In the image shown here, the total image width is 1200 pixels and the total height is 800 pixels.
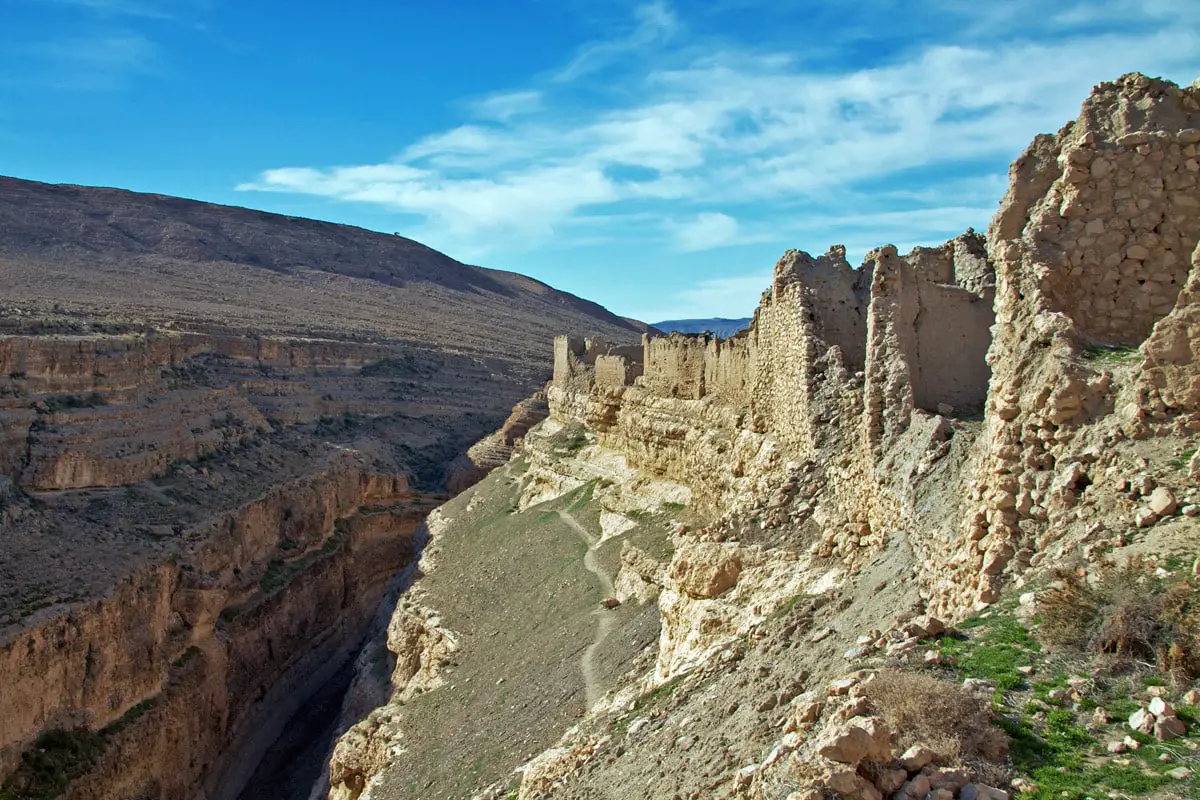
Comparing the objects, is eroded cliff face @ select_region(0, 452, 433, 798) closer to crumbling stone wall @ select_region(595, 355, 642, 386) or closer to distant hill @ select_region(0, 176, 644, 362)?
crumbling stone wall @ select_region(595, 355, 642, 386)

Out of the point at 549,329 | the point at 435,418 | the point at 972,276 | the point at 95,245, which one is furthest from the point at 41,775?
the point at 549,329

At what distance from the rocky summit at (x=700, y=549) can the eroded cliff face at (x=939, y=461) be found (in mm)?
31

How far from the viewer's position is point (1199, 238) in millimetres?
7926

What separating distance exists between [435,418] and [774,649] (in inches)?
1958

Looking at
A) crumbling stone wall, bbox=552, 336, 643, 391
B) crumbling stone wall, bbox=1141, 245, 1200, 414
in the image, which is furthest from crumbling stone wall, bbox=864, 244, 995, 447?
crumbling stone wall, bbox=552, 336, 643, 391

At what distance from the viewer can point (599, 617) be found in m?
18.7

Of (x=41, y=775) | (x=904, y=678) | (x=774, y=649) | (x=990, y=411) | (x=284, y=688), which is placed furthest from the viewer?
(x=284, y=688)

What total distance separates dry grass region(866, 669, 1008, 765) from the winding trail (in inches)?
357

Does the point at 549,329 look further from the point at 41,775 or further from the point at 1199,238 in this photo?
the point at 1199,238

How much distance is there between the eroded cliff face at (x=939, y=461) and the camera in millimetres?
6367

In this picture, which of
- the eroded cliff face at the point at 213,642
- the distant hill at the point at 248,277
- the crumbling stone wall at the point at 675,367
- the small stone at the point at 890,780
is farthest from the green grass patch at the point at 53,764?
the distant hill at the point at 248,277

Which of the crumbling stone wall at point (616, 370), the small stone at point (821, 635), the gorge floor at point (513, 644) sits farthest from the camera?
the crumbling stone wall at point (616, 370)

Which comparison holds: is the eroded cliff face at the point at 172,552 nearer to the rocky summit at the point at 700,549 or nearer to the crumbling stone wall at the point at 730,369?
the rocky summit at the point at 700,549

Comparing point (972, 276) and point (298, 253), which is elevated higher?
point (298, 253)
